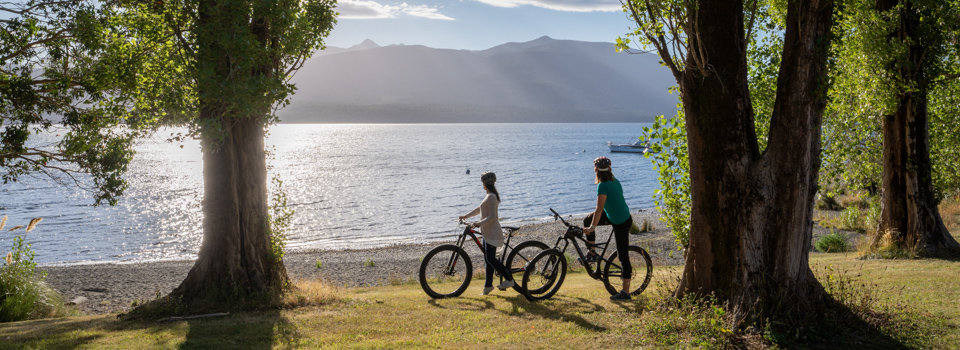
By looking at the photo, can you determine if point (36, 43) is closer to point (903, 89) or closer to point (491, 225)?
point (491, 225)

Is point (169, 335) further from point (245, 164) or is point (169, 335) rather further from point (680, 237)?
point (680, 237)

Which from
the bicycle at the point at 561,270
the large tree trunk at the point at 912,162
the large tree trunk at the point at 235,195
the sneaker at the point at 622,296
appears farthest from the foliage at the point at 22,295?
the large tree trunk at the point at 912,162

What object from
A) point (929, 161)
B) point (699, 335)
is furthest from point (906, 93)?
point (699, 335)

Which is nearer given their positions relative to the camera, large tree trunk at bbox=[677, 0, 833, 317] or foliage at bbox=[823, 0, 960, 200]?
large tree trunk at bbox=[677, 0, 833, 317]

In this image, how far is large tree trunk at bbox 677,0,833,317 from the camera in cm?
644

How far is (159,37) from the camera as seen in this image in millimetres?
9914

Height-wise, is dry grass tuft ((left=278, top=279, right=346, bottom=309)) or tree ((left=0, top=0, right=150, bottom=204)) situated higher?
tree ((left=0, top=0, right=150, bottom=204))

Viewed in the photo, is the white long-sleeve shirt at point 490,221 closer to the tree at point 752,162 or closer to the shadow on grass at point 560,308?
the shadow on grass at point 560,308

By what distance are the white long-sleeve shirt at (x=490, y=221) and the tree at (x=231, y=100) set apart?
139 inches

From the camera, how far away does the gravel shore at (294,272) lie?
1869cm

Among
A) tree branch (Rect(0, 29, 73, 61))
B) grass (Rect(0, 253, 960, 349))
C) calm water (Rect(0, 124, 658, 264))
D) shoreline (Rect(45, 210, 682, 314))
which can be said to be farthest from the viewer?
calm water (Rect(0, 124, 658, 264))

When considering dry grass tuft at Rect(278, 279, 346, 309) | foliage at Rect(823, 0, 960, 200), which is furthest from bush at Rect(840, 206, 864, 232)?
dry grass tuft at Rect(278, 279, 346, 309)

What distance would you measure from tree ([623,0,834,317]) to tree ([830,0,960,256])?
244 inches

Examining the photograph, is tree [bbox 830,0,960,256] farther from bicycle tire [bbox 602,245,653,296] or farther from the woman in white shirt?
the woman in white shirt
